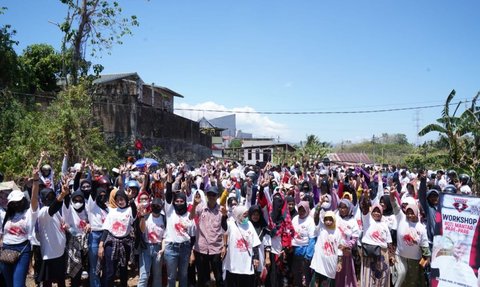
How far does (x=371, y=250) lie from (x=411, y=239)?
550mm

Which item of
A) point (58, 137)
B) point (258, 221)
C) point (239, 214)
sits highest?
point (58, 137)

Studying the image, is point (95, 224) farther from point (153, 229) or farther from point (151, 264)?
point (151, 264)

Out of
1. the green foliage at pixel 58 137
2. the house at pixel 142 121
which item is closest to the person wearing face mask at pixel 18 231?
the green foliage at pixel 58 137

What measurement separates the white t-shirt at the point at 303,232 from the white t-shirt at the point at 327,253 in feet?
1.52

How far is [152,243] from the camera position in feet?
17.7

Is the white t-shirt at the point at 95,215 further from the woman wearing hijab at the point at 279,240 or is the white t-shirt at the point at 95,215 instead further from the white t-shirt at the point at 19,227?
the woman wearing hijab at the point at 279,240

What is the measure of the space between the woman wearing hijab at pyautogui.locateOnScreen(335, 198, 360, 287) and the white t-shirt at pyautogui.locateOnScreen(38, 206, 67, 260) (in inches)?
148

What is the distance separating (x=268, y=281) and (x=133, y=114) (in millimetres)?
12382

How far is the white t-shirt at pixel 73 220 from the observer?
535cm

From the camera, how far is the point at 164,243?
17.9 ft

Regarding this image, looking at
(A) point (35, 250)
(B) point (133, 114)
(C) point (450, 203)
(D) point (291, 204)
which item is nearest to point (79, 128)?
(B) point (133, 114)

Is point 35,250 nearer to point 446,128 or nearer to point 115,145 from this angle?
point 115,145

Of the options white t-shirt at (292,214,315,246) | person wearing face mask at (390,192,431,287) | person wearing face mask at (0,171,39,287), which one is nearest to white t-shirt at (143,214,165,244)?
person wearing face mask at (0,171,39,287)

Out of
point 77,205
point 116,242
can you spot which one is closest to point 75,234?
point 77,205
